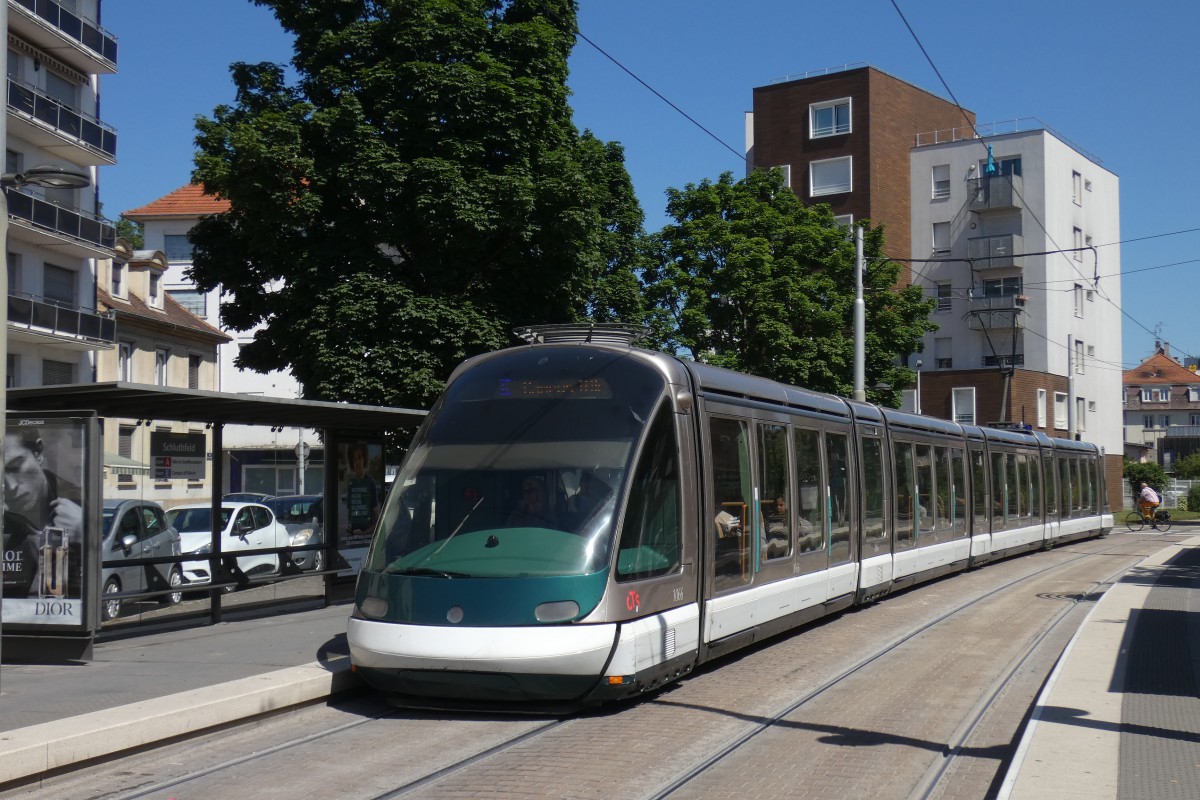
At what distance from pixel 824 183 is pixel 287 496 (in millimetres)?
39906

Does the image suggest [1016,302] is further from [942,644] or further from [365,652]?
[365,652]

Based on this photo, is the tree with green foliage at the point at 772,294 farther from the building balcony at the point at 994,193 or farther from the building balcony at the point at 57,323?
the building balcony at the point at 994,193

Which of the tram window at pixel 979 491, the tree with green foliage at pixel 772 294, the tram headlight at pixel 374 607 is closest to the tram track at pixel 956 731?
the tram headlight at pixel 374 607

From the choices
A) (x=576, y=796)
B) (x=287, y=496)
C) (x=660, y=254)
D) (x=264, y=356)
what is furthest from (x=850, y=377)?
(x=576, y=796)

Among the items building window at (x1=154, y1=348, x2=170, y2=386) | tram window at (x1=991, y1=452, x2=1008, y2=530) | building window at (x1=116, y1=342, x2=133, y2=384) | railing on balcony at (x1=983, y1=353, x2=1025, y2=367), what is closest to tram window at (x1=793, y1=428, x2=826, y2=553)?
tram window at (x1=991, y1=452, x2=1008, y2=530)

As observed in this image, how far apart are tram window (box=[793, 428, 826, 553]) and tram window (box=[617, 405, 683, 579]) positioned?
3554 millimetres

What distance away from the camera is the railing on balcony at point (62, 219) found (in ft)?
115

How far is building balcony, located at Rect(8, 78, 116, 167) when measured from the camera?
3453 cm

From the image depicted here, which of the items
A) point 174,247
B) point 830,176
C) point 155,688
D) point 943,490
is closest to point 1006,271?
point 830,176

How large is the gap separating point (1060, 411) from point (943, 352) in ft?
19.6

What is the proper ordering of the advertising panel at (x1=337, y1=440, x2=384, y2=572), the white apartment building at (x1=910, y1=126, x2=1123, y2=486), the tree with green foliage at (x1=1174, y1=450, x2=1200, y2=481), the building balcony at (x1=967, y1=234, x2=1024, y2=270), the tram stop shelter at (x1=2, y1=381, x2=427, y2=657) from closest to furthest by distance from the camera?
the tram stop shelter at (x1=2, y1=381, x2=427, y2=657), the advertising panel at (x1=337, y1=440, x2=384, y2=572), the white apartment building at (x1=910, y1=126, x2=1123, y2=486), the building balcony at (x1=967, y1=234, x2=1024, y2=270), the tree with green foliage at (x1=1174, y1=450, x2=1200, y2=481)

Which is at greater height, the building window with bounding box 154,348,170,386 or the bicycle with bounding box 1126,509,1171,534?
the building window with bounding box 154,348,170,386

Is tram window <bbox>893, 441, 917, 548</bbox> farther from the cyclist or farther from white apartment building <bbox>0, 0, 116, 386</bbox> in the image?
the cyclist

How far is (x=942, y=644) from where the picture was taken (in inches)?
526
